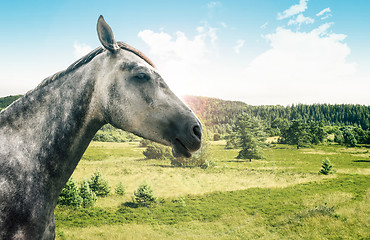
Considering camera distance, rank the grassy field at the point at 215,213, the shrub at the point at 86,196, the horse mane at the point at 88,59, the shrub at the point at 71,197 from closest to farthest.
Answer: the horse mane at the point at 88,59 → the grassy field at the point at 215,213 → the shrub at the point at 71,197 → the shrub at the point at 86,196

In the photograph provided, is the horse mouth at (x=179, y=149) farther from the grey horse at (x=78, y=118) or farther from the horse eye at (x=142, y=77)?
the horse eye at (x=142, y=77)

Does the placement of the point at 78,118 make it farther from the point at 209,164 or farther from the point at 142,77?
the point at 209,164

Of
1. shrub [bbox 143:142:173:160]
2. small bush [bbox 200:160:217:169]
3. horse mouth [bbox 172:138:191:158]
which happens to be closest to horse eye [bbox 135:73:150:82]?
horse mouth [bbox 172:138:191:158]

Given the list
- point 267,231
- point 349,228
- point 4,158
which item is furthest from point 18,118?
point 349,228

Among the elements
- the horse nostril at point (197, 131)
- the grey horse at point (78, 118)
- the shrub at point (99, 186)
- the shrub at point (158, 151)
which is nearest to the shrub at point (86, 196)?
the shrub at point (99, 186)

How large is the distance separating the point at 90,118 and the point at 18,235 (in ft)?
3.46

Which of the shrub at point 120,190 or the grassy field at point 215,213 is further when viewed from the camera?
the shrub at point 120,190

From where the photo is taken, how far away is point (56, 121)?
5.85ft

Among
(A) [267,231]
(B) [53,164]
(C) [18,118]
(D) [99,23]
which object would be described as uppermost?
(D) [99,23]

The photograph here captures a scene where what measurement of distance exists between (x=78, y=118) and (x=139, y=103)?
0.59m

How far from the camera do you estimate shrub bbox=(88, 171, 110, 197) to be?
1069cm

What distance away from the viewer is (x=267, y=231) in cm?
813

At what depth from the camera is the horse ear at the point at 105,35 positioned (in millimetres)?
1863

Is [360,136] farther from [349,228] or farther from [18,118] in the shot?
[18,118]
